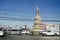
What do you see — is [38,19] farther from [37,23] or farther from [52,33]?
[52,33]

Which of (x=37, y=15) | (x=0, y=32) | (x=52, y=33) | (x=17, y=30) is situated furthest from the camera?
(x=37, y=15)

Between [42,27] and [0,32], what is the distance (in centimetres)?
7493

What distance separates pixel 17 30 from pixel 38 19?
63275 mm

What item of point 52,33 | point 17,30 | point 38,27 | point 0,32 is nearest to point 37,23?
point 38,27

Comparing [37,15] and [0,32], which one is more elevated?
[37,15]

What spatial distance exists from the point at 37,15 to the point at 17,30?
6108 cm

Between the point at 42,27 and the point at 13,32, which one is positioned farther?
the point at 42,27

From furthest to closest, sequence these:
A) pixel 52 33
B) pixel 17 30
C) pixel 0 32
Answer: pixel 52 33 < pixel 17 30 < pixel 0 32

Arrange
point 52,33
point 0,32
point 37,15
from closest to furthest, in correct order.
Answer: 1. point 0,32
2. point 52,33
3. point 37,15

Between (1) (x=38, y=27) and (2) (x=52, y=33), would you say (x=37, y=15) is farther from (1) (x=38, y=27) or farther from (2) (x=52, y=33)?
(2) (x=52, y=33)

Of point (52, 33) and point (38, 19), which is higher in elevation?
point (38, 19)

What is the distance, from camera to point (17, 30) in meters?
40.1

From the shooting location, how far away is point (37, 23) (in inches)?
4023

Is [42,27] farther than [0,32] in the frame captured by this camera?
Yes
